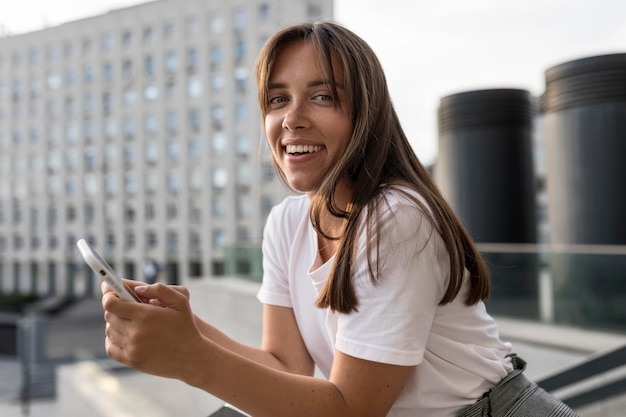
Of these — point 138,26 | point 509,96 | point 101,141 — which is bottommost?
point 509,96

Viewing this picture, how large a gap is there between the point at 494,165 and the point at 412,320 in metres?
7.49

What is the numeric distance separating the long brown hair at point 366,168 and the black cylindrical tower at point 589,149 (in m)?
6.41

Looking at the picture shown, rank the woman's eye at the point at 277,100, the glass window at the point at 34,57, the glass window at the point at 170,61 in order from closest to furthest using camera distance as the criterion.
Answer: the woman's eye at the point at 277,100 → the glass window at the point at 170,61 → the glass window at the point at 34,57

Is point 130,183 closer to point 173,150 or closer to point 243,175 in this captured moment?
point 173,150

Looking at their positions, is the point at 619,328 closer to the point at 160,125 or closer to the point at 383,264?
the point at 383,264

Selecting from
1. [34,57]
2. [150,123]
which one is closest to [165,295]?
[150,123]

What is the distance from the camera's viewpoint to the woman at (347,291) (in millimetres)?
1075

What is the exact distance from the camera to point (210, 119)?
40.2 metres

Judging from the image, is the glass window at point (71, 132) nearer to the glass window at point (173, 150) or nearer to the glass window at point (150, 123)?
the glass window at point (150, 123)

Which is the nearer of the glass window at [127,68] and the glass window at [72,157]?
the glass window at [127,68]

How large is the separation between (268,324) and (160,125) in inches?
1647

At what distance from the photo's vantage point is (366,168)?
1.29 m

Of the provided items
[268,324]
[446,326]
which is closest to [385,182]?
[446,326]

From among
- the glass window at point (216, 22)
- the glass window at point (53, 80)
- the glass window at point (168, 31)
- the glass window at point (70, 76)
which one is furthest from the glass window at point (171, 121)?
the glass window at point (53, 80)
